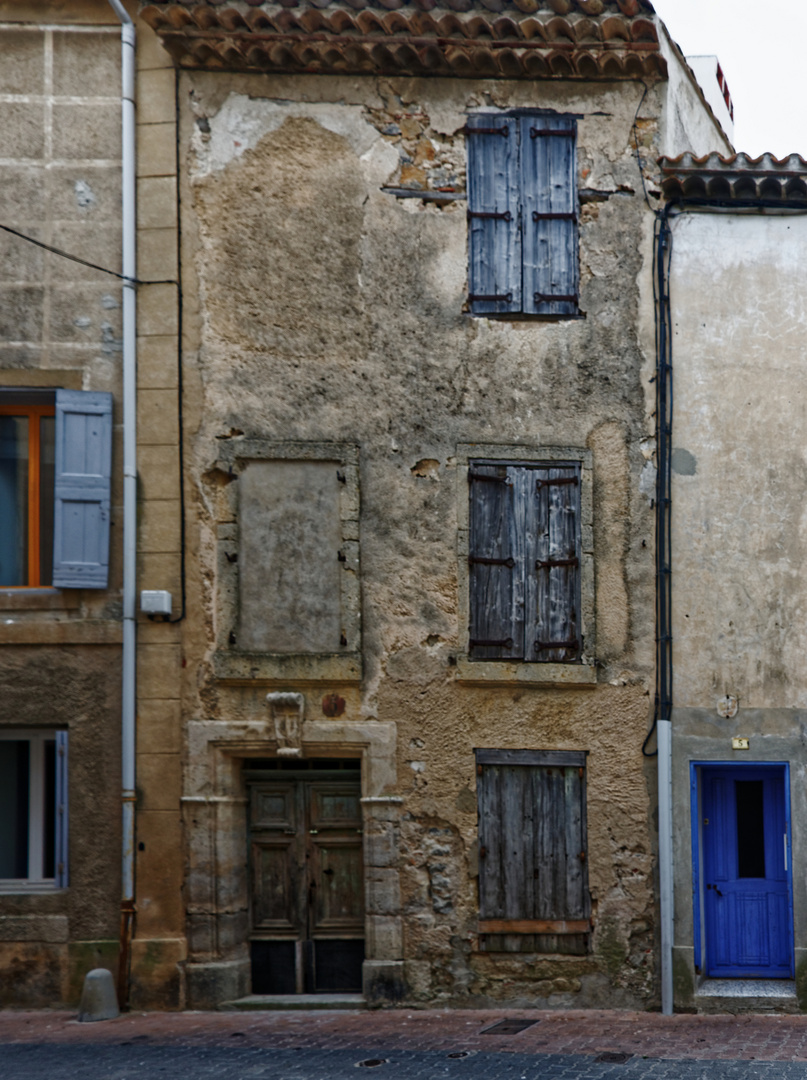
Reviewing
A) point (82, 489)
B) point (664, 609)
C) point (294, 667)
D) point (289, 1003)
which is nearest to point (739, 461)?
point (664, 609)

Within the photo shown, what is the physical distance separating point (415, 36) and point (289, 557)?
443cm

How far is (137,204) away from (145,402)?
1.65 m

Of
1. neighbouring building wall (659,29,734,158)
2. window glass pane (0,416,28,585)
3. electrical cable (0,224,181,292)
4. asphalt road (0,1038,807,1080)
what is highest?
neighbouring building wall (659,29,734,158)

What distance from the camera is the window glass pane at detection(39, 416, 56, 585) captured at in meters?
9.90

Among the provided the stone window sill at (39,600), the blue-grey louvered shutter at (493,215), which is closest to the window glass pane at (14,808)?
the stone window sill at (39,600)

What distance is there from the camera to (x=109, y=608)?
9.68 m

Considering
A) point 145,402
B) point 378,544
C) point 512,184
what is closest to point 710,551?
point 378,544

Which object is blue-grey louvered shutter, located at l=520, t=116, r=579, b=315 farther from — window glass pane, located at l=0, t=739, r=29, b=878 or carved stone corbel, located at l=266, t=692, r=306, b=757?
window glass pane, located at l=0, t=739, r=29, b=878

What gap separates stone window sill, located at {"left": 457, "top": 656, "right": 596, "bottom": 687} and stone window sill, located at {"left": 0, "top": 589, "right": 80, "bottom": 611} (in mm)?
3186

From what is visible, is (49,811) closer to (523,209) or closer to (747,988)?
(747,988)

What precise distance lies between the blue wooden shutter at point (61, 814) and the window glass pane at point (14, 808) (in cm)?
40

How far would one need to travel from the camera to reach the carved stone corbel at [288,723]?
9641 mm

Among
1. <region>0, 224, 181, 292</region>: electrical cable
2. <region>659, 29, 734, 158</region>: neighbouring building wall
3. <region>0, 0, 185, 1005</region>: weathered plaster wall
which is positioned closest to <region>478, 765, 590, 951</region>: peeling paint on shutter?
<region>0, 0, 185, 1005</region>: weathered plaster wall

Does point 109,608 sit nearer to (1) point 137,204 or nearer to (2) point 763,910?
(1) point 137,204
